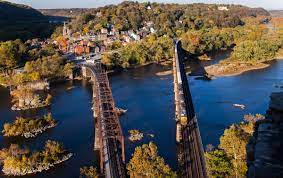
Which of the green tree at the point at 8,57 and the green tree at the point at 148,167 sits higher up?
the green tree at the point at 8,57

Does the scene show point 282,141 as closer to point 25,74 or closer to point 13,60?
point 25,74

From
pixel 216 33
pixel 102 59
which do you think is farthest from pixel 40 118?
pixel 216 33

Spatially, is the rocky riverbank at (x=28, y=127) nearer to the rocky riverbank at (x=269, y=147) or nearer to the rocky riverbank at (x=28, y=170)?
the rocky riverbank at (x=28, y=170)

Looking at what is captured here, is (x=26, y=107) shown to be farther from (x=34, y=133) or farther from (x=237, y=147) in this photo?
(x=237, y=147)

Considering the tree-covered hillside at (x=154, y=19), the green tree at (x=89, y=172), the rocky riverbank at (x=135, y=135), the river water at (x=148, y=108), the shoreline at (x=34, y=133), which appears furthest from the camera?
the tree-covered hillside at (x=154, y=19)

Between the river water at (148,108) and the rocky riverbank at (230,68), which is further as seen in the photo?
the rocky riverbank at (230,68)

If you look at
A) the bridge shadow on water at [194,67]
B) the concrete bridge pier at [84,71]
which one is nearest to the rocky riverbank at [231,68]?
the bridge shadow on water at [194,67]

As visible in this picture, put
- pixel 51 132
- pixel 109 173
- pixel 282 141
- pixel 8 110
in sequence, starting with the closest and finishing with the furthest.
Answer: pixel 282 141 < pixel 109 173 < pixel 51 132 < pixel 8 110
